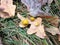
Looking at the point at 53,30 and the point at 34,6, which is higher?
the point at 34,6

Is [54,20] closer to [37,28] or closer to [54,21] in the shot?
[54,21]

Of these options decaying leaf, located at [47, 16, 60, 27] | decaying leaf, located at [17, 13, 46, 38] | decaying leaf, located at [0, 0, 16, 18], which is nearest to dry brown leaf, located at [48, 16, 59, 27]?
decaying leaf, located at [47, 16, 60, 27]

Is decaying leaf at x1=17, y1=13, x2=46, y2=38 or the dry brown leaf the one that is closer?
decaying leaf at x1=17, y1=13, x2=46, y2=38

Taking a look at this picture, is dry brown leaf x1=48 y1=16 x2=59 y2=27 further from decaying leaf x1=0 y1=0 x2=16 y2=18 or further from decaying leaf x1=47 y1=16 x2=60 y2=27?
decaying leaf x1=0 y1=0 x2=16 y2=18

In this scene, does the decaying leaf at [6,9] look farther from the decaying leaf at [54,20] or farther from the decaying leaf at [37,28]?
the decaying leaf at [54,20]

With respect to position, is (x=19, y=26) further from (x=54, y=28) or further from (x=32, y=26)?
(x=54, y=28)

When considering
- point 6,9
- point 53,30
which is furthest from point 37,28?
point 6,9

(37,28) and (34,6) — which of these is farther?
(34,6)

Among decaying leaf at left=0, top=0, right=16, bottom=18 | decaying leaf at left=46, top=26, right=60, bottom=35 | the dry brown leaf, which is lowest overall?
decaying leaf at left=46, top=26, right=60, bottom=35

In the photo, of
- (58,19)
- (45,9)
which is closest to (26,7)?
(45,9)
